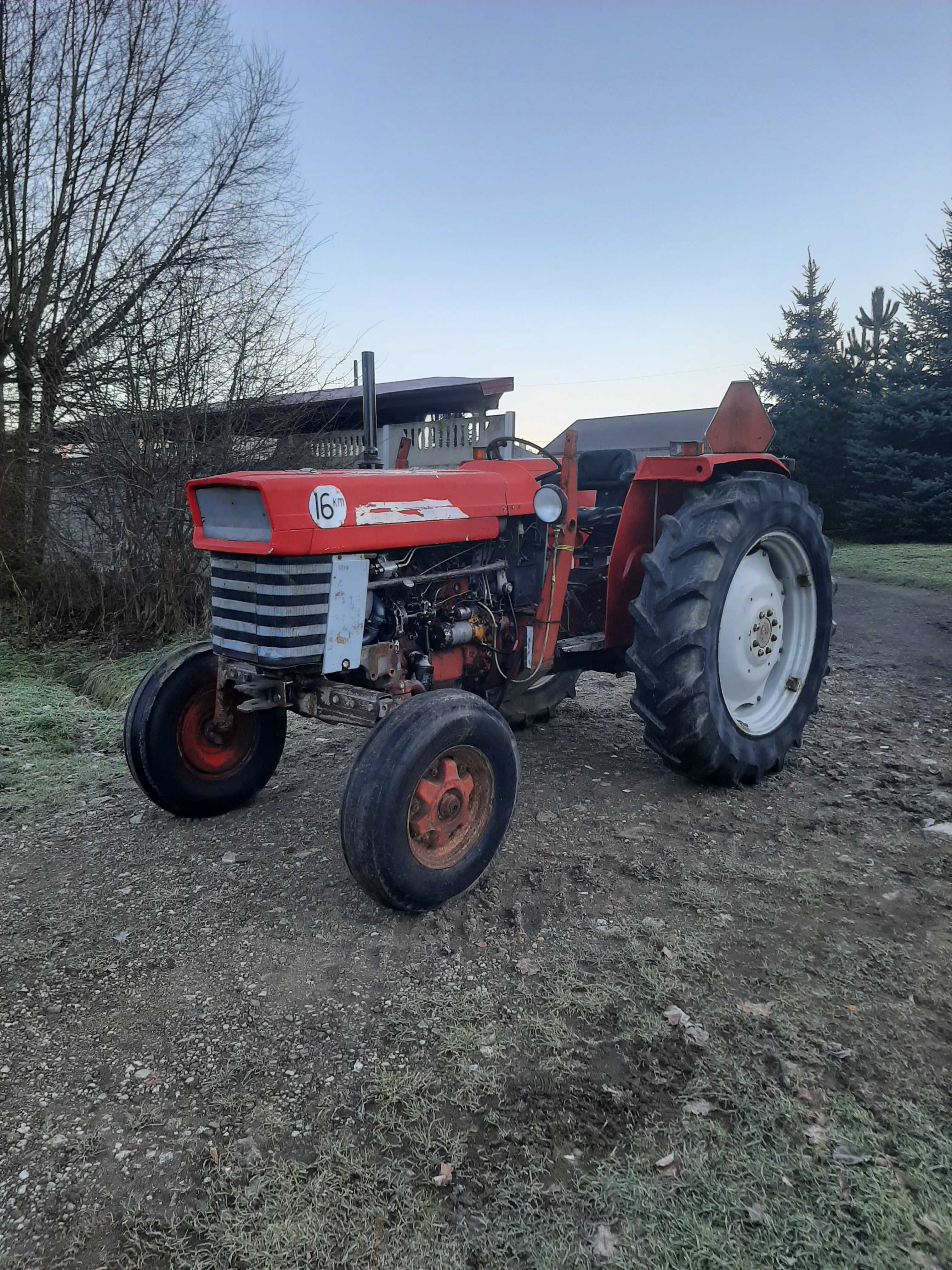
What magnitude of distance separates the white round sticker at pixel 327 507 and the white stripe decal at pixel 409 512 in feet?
0.23

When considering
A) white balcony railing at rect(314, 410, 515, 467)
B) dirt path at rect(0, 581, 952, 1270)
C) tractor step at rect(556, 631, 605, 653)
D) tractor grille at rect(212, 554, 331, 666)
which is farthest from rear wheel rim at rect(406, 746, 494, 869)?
white balcony railing at rect(314, 410, 515, 467)

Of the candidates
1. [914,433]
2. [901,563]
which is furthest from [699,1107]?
[914,433]

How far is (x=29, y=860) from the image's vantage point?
11.2 ft

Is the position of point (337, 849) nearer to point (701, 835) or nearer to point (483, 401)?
point (701, 835)

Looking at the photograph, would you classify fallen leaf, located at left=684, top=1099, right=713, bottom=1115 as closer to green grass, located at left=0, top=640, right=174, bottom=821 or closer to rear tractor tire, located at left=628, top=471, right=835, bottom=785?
rear tractor tire, located at left=628, top=471, right=835, bottom=785

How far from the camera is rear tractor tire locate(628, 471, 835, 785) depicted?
11.5ft

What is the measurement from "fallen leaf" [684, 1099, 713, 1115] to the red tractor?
1022mm

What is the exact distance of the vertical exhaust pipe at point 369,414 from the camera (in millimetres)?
3371

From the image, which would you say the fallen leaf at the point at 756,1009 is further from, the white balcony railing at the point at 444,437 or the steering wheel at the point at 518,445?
the white balcony railing at the point at 444,437

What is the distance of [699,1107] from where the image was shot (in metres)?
2.00

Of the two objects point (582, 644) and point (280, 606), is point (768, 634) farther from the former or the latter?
point (280, 606)

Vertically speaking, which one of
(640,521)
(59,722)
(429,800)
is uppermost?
(640,521)

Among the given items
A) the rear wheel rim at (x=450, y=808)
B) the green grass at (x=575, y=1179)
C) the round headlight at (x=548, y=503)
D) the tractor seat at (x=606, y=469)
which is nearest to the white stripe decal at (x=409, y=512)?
the round headlight at (x=548, y=503)

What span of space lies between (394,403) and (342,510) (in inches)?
357
